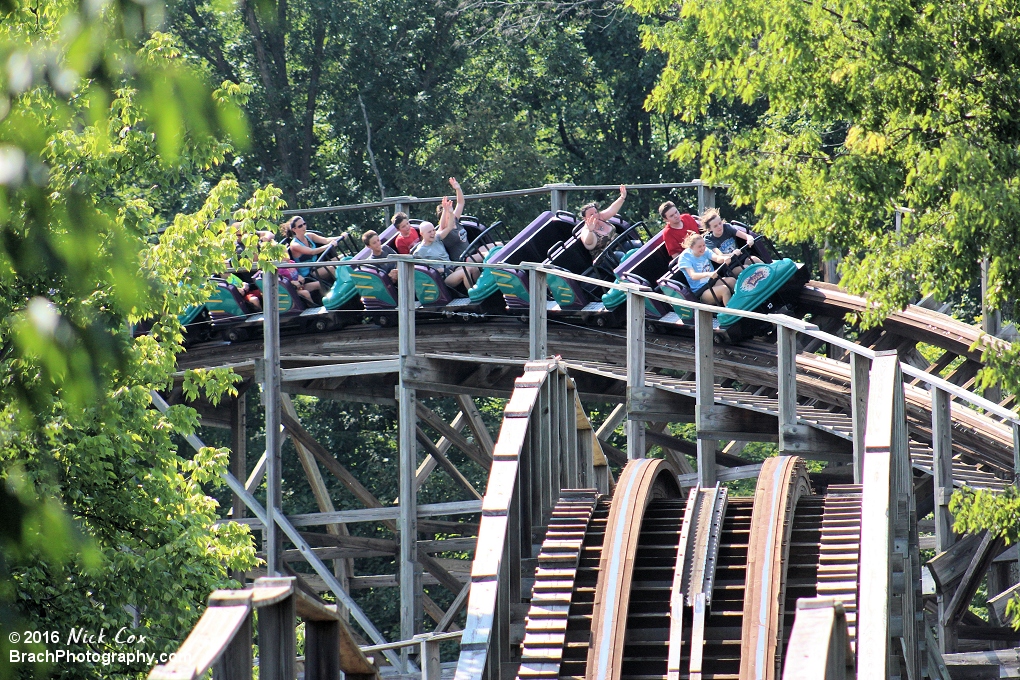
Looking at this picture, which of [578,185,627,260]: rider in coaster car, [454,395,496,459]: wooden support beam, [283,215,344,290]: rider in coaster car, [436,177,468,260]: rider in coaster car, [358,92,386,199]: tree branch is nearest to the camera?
[578,185,627,260]: rider in coaster car

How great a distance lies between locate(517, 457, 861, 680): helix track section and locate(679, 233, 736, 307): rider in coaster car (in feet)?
15.3

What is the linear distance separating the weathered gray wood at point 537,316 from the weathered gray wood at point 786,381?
7.85 feet

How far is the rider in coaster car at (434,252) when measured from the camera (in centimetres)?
1279

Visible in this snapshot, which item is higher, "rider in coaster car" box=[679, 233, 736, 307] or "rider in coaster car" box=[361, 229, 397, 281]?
"rider in coaster car" box=[361, 229, 397, 281]

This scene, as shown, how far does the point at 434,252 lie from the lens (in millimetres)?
12898

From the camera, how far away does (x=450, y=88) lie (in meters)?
24.2

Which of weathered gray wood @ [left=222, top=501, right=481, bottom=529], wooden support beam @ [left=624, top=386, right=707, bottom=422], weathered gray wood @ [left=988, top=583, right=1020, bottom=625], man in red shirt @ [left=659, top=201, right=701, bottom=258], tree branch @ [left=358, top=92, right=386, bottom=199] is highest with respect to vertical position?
tree branch @ [left=358, top=92, right=386, bottom=199]

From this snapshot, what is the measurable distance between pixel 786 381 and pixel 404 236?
5.59 meters

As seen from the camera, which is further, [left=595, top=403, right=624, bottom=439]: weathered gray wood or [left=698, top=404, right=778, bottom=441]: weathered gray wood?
A: [left=595, top=403, right=624, bottom=439]: weathered gray wood

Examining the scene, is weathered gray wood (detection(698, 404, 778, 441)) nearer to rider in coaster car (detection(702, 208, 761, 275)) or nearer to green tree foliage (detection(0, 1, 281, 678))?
rider in coaster car (detection(702, 208, 761, 275))

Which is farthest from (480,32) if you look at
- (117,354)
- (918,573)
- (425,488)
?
(117,354)

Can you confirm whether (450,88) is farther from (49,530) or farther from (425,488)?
(49,530)

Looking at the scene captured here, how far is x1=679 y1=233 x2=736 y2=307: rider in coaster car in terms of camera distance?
11.2m

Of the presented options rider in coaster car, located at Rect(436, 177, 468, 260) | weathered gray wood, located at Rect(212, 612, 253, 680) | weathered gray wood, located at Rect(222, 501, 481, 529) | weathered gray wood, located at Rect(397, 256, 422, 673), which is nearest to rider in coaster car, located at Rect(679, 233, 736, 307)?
weathered gray wood, located at Rect(397, 256, 422, 673)
